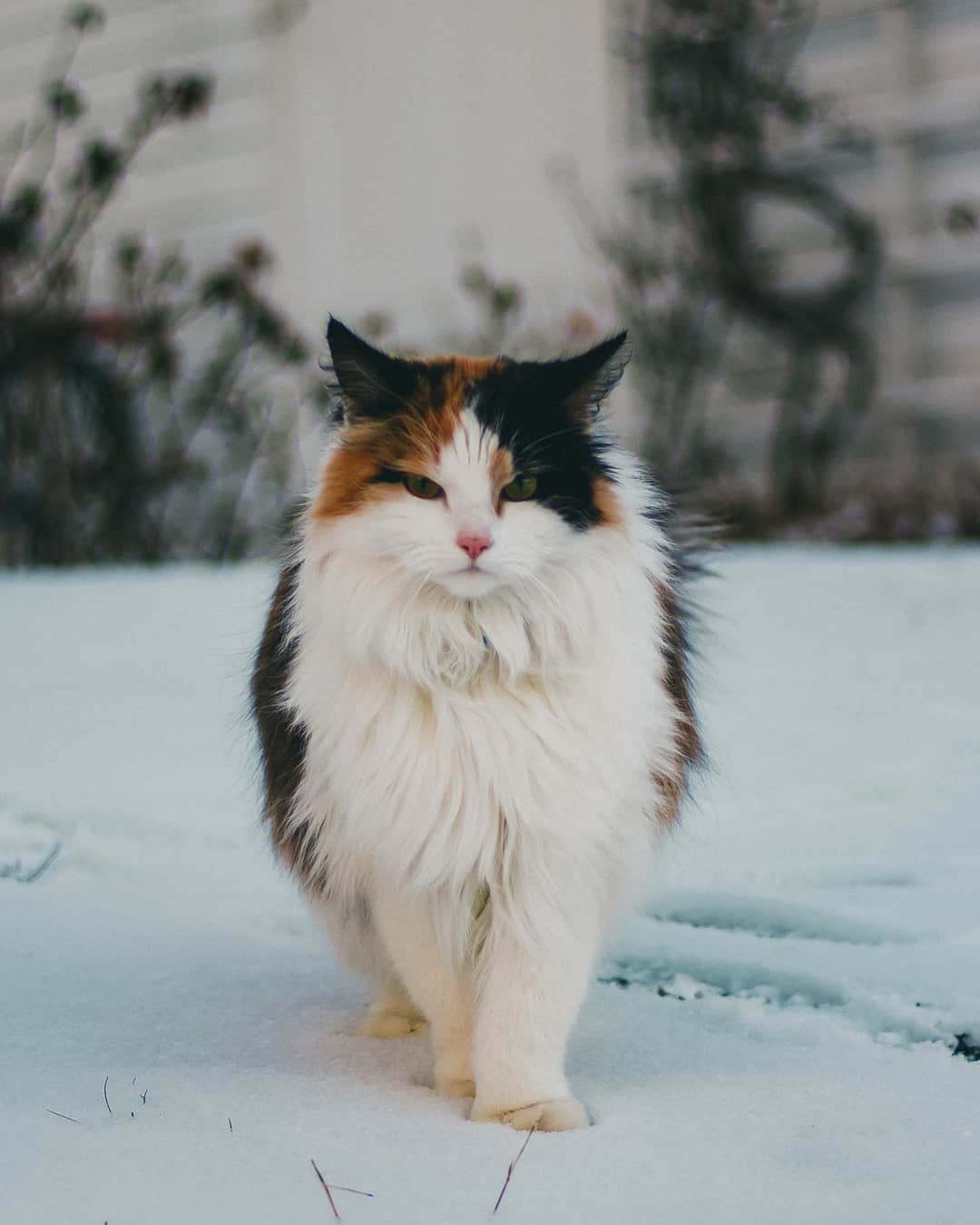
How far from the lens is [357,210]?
26.0ft

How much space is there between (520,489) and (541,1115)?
769 mm

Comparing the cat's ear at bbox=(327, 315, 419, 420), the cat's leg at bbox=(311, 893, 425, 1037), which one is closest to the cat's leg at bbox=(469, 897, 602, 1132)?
the cat's leg at bbox=(311, 893, 425, 1037)

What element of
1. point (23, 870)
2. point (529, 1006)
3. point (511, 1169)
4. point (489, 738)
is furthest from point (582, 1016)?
point (23, 870)

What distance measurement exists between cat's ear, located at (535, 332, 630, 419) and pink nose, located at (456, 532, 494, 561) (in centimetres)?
30

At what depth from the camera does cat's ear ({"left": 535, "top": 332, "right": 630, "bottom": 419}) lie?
2.02 meters

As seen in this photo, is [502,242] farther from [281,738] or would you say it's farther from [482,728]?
[482,728]

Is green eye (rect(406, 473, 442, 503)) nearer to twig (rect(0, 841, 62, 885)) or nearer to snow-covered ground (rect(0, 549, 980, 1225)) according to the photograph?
snow-covered ground (rect(0, 549, 980, 1225))

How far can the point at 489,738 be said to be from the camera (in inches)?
74.7

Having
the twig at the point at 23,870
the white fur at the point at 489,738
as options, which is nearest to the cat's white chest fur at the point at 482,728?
the white fur at the point at 489,738

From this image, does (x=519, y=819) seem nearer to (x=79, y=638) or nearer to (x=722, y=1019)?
(x=722, y=1019)

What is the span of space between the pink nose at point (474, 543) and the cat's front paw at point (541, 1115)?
670mm

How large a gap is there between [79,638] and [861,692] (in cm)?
243

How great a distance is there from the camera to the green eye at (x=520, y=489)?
1.91 meters

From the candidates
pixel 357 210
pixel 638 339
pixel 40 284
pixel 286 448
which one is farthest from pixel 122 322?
pixel 638 339
